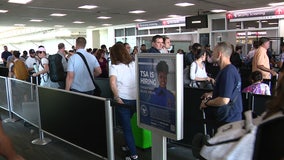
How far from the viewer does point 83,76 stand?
15.0ft

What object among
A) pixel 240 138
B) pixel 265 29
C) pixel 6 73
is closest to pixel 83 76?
pixel 240 138

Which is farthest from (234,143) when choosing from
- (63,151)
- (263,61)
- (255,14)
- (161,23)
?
(161,23)

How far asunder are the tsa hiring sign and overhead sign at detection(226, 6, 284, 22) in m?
12.1

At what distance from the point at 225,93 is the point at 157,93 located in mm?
829

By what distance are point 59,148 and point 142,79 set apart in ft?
8.53

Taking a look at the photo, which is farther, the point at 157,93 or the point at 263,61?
the point at 263,61

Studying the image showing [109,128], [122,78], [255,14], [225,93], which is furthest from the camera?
[255,14]

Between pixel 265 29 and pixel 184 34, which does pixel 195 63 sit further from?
pixel 184 34

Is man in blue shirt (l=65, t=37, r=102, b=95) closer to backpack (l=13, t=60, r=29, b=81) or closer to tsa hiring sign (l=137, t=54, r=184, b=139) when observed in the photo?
tsa hiring sign (l=137, t=54, r=184, b=139)

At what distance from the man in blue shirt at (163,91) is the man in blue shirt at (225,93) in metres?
0.82

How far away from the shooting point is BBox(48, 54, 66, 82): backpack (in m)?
5.50

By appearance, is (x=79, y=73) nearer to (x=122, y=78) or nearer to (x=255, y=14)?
(x=122, y=78)

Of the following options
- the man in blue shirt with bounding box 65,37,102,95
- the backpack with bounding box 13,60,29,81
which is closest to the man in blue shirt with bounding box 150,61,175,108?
the man in blue shirt with bounding box 65,37,102,95

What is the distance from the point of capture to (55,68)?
552cm
